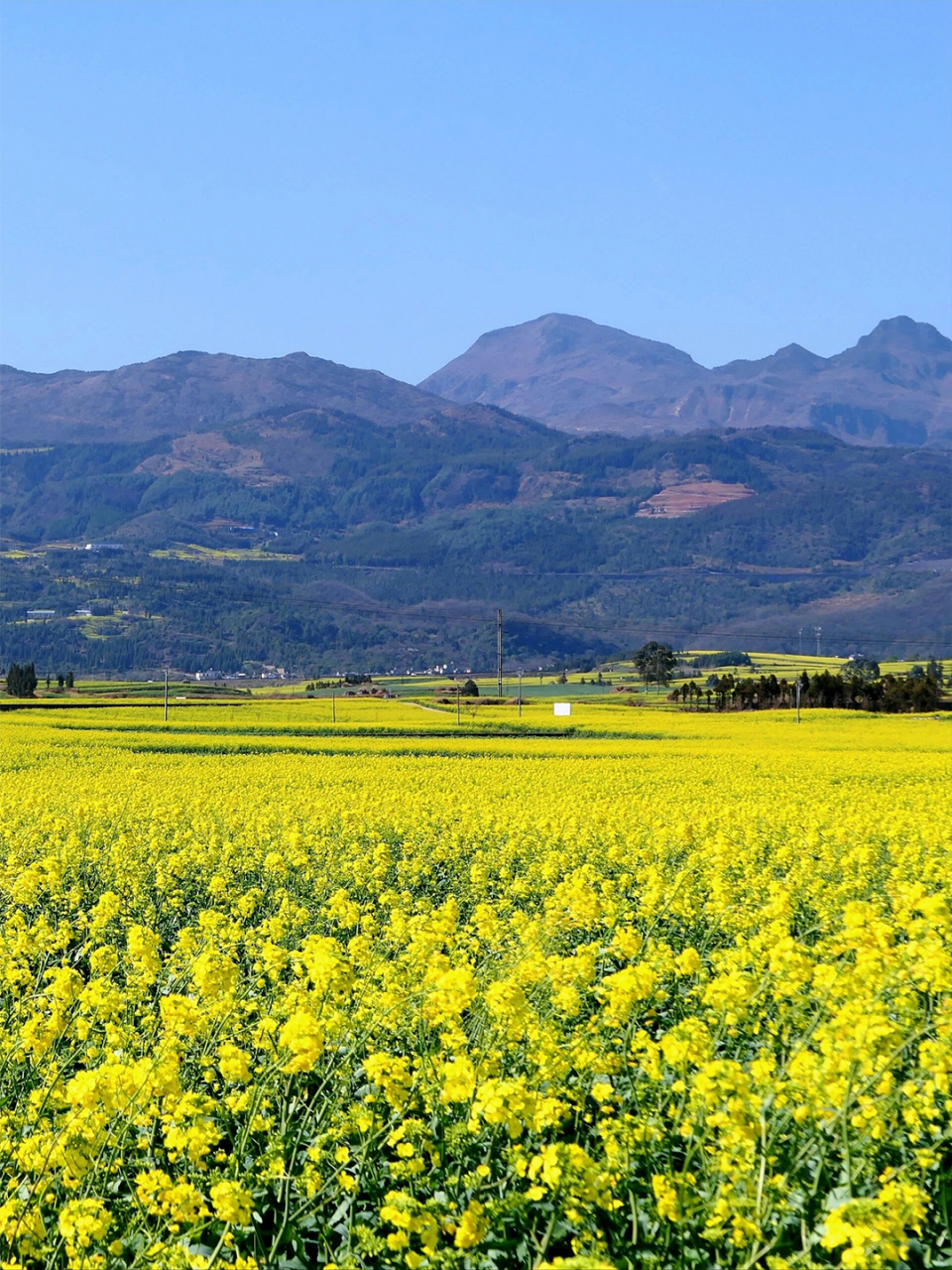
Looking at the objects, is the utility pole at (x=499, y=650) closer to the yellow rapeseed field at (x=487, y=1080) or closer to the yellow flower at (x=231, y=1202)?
the yellow rapeseed field at (x=487, y=1080)

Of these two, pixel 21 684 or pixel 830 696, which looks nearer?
pixel 830 696

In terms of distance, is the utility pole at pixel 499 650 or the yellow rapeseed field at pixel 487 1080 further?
the utility pole at pixel 499 650

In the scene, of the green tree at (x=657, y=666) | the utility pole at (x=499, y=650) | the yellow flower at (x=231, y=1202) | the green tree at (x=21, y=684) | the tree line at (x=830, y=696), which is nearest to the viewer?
the yellow flower at (x=231, y=1202)

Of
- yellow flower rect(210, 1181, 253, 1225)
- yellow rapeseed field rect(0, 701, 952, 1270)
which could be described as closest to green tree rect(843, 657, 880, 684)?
yellow rapeseed field rect(0, 701, 952, 1270)

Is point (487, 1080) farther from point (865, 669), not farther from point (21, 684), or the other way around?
point (865, 669)

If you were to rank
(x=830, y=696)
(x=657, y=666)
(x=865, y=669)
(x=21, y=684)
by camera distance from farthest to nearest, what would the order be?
(x=865, y=669) → (x=657, y=666) → (x=21, y=684) → (x=830, y=696)

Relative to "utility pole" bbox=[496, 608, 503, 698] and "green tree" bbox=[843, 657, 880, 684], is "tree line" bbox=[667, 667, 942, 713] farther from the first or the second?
"green tree" bbox=[843, 657, 880, 684]

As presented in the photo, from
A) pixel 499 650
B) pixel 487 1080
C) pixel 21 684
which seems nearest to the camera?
pixel 487 1080

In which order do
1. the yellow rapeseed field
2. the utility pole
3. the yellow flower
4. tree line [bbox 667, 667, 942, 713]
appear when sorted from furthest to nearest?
tree line [bbox 667, 667, 942, 713]
the utility pole
the yellow rapeseed field
the yellow flower

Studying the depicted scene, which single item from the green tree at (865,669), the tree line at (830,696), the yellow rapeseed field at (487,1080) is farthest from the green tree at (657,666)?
the yellow rapeseed field at (487,1080)

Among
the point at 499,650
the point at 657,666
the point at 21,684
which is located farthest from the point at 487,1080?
the point at 657,666

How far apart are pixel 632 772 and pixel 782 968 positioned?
78.3 ft

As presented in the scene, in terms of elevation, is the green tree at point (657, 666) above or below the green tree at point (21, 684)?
above

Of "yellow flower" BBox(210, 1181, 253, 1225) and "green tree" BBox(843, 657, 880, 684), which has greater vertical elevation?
"green tree" BBox(843, 657, 880, 684)
